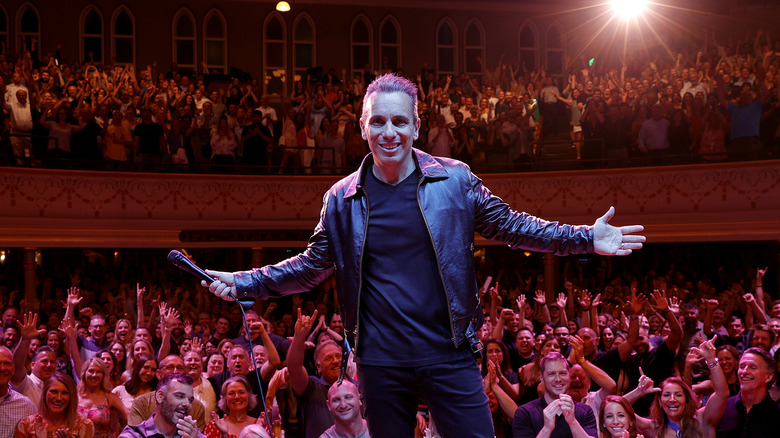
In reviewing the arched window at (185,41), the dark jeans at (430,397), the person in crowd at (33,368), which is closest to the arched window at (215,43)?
the arched window at (185,41)

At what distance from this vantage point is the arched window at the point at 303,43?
62.4 ft

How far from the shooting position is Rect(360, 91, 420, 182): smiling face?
2330mm

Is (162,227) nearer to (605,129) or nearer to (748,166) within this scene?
(605,129)

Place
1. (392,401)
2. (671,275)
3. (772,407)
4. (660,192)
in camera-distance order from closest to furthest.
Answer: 1. (392,401)
2. (772,407)
3. (671,275)
4. (660,192)

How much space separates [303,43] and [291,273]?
17087 mm

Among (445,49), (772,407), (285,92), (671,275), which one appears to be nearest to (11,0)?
(285,92)

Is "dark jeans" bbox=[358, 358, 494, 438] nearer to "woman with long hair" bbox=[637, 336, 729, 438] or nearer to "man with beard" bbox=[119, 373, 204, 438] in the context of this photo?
"man with beard" bbox=[119, 373, 204, 438]

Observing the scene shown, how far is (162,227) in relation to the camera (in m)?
13.6

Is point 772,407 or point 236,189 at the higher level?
point 236,189

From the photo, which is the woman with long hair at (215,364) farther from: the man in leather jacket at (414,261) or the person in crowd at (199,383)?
the man in leather jacket at (414,261)

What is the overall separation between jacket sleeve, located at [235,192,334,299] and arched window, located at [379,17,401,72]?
17.2 meters

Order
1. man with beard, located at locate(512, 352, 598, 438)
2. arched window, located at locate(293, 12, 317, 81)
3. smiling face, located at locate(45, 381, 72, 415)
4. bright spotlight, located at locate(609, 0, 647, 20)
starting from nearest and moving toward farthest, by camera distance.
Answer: man with beard, located at locate(512, 352, 598, 438), smiling face, located at locate(45, 381, 72, 415), arched window, located at locate(293, 12, 317, 81), bright spotlight, located at locate(609, 0, 647, 20)

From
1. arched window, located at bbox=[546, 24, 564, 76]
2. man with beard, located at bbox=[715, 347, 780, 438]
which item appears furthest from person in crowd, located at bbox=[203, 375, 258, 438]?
arched window, located at bbox=[546, 24, 564, 76]

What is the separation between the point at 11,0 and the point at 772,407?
55.5ft
